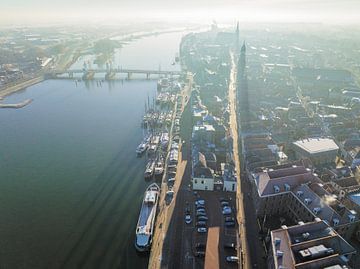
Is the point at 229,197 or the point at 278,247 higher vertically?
the point at 278,247

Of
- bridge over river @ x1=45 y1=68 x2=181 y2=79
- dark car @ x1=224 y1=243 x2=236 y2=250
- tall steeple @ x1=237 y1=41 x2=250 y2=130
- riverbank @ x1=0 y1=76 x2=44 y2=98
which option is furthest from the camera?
bridge over river @ x1=45 y1=68 x2=181 y2=79

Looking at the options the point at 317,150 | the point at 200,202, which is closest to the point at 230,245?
the point at 200,202

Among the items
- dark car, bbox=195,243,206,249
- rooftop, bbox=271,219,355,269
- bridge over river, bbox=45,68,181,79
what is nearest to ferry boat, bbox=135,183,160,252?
dark car, bbox=195,243,206,249

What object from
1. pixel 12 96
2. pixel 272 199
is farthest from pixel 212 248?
pixel 12 96

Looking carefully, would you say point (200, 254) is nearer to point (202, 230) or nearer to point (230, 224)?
point (202, 230)

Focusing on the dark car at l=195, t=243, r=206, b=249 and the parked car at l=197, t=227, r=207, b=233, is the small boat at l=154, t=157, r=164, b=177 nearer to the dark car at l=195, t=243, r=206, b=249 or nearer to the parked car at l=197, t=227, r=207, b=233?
the parked car at l=197, t=227, r=207, b=233

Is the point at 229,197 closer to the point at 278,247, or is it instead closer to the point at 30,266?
the point at 278,247

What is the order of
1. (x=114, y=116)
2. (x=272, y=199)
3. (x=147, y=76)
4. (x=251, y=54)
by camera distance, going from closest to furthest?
(x=272, y=199) → (x=114, y=116) → (x=147, y=76) → (x=251, y=54)
